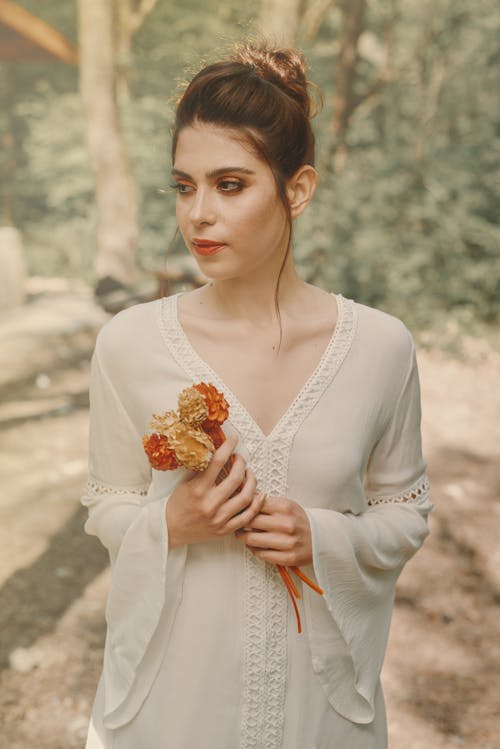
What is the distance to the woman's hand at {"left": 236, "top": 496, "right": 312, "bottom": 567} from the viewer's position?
4.81 feet

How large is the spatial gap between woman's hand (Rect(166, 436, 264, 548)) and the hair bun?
74 centimetres

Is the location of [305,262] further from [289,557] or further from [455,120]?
[289,557]

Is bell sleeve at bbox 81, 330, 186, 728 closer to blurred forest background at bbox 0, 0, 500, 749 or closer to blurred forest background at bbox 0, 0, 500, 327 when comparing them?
blurred forest background at bbox 0, 0, 500, 749

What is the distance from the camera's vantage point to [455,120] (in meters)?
9.94

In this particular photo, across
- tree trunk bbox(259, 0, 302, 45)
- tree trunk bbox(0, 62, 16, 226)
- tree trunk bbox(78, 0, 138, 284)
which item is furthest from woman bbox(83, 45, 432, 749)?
tree trunk bbox(0, 62, 16, 226)

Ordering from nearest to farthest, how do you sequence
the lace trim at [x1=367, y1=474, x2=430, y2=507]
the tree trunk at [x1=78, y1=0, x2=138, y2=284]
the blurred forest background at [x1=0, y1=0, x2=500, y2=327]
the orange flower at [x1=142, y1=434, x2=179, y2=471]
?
the orange flower at [x1=142, y1=434, x2=179, y2=471]
the lace trim at [x1=367, y1=474, x2=430, y2=507]
the blurred forest background at [x1=0, y1=0, x2=500, y2=327]
the tree trunk at [x1=78, y1=0, x2=138, y2=284]

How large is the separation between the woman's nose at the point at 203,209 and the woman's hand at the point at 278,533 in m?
0.55

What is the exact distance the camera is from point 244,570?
1574 mm

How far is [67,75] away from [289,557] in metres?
16.2

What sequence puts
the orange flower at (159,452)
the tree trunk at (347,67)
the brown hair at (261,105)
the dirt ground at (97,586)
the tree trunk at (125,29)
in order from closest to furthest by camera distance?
the orange flower at (159,452)
the brown hair at (261,105)
the dirt ground at (97,586)
the tree trunk at (347,67)
the tree trunk at (125,29)

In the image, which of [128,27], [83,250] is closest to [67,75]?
[128,27]

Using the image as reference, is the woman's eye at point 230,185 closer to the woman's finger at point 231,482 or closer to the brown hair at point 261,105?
the brown hair at point 261,105

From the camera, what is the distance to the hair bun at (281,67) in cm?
161

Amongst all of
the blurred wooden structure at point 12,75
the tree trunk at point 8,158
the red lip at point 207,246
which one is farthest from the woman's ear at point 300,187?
the tree trunk at point 8,158
